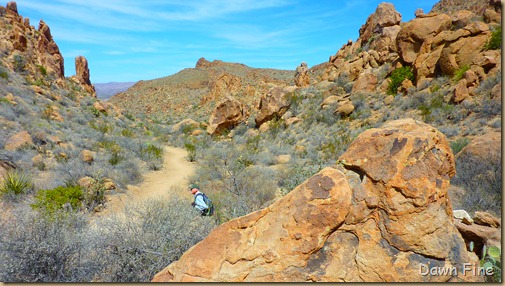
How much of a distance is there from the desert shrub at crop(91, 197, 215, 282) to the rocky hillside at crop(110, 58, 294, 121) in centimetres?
2570

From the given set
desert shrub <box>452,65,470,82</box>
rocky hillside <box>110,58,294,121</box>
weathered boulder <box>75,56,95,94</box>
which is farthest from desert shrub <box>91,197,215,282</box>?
weathered boulder <box>75,56,95,94</box>

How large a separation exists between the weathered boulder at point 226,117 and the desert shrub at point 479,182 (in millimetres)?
17097

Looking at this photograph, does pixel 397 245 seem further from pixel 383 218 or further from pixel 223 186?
pixel 223 186

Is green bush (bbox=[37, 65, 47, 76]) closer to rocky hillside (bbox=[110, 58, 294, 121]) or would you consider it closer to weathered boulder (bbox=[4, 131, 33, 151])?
rocky hillside (bbox=[110, 58, 294, 121])

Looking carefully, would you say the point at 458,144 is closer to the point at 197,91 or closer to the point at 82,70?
the point at 82,70

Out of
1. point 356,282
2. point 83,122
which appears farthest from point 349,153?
point 83,122

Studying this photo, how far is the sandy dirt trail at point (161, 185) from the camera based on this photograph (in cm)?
866

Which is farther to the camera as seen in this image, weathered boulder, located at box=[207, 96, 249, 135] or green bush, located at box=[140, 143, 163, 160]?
weathered boulder, located at box=[207, 96, 249, 135]

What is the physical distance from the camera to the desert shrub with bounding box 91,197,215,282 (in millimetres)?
3988

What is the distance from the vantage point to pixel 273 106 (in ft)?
68.5

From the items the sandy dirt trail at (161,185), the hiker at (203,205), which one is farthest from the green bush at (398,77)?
the hiker at (203,205)

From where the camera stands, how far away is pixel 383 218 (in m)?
2.72

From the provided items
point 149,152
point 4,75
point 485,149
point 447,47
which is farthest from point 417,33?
point 4,75

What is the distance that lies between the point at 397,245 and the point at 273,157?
11.2 meters
